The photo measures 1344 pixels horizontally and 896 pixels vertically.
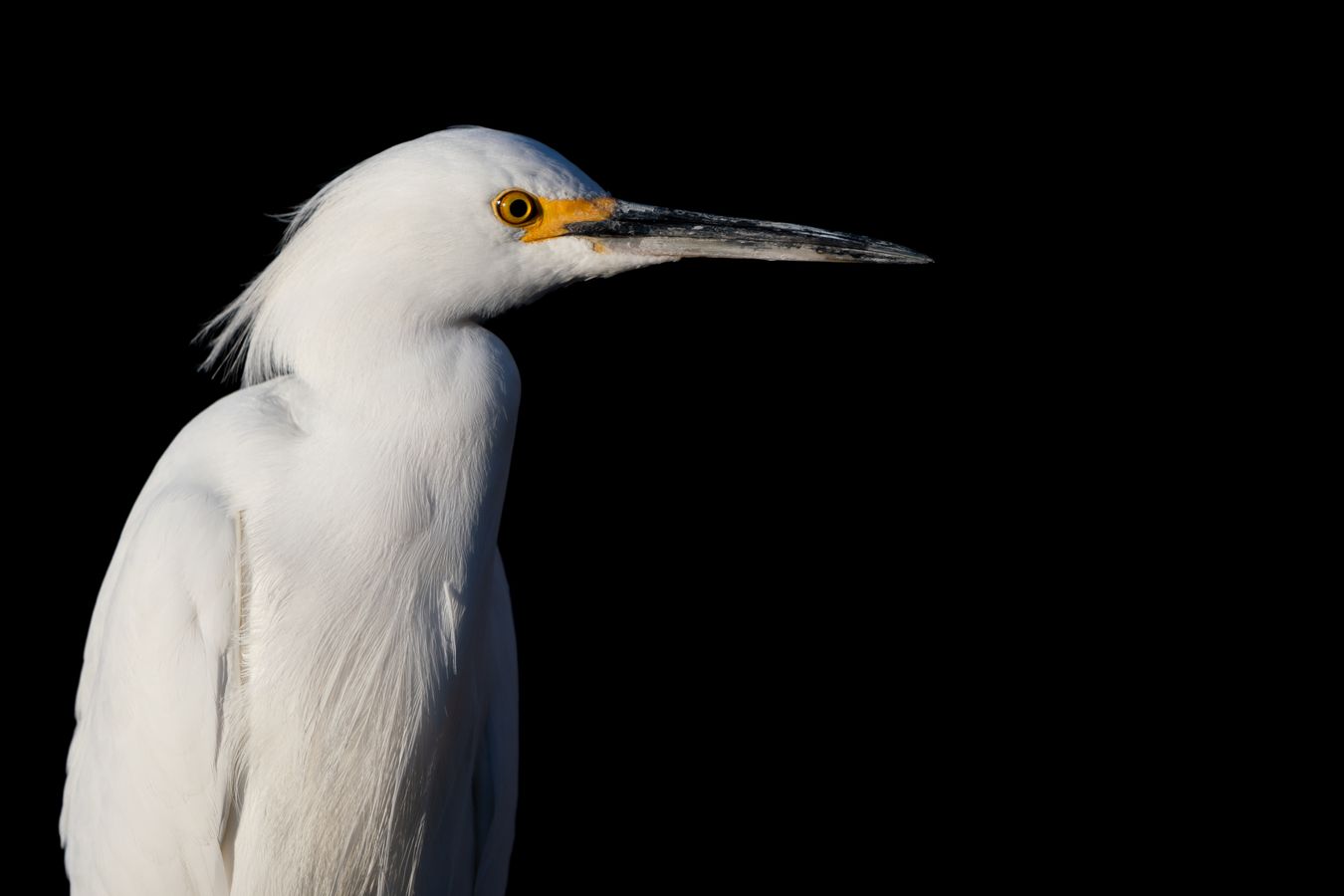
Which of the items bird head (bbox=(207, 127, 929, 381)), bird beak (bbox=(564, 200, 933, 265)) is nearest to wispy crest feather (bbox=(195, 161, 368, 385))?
bird head (bbox=(207, 127, 929, 381))

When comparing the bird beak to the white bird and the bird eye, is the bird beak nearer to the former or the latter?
the white bird

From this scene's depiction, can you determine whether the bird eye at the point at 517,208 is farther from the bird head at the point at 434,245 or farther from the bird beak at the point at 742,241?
the bird beak at the point at 742,241

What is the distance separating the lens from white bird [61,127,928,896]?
1660mm

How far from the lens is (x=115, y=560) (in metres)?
1.86

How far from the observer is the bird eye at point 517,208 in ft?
5.51

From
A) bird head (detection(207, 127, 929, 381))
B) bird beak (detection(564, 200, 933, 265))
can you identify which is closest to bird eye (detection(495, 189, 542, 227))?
bird head (detection(207, 127, 929, 381))

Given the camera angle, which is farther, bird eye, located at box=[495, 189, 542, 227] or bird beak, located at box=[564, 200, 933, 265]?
bird beak, located at box=[564, 200, 933, 265]

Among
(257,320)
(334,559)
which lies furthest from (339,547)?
(257,320)

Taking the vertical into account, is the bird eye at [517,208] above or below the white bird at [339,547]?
above

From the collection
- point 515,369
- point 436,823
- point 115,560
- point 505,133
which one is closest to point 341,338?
point 515,369

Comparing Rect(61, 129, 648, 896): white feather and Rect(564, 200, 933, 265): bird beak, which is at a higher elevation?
Rect(564, 200, 933, 265): bird beak

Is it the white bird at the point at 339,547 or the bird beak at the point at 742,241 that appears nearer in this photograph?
the white bird at the point at 339,547

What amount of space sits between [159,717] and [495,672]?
1.78 feet

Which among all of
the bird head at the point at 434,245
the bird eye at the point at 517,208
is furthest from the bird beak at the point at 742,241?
the bird eye at the point at 517,208
